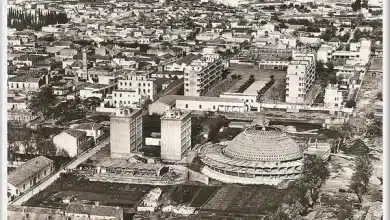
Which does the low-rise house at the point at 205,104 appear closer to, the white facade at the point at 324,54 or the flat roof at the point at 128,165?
the flat roof at the point at 128,165

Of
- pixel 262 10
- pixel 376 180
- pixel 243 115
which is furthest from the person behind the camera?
pixel 262 10

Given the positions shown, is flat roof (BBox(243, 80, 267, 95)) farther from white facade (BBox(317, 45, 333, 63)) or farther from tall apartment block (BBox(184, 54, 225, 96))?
white facade (BBox(317, 45, 333, 63))

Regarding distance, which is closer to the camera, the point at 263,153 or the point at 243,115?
the point at 263,153

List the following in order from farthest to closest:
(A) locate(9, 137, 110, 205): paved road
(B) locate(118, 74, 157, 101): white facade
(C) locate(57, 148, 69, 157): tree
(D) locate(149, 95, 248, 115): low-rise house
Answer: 1. (B) locate(118, 74, 157, 101): white facade
2. (D) locate(149, 95, 248, 115): low-rise house
3. (C) locate(57, 148, 69, 157): tree
4. (A) locate(9, 137, 110, 205): paved road

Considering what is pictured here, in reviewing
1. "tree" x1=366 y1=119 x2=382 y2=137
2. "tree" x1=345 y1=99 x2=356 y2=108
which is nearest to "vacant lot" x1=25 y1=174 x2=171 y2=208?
"tree" x1=366 y1=119 x2=382 y2=137

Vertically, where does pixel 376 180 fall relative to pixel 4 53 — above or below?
below

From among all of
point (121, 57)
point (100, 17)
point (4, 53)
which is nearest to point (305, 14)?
point (100, 17)

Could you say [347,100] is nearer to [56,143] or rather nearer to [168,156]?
[168,156]

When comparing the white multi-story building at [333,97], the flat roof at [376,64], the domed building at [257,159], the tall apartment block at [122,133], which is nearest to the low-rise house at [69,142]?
the tall apartment block at [122,133]
